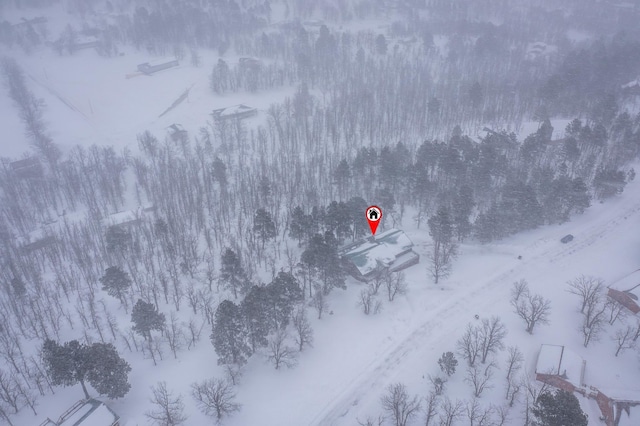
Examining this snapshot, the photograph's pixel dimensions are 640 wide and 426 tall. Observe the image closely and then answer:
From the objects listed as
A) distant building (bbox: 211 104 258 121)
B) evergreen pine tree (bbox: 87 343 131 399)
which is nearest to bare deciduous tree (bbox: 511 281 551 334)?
evergreen pine tree (bbox: 87 343 131 399)

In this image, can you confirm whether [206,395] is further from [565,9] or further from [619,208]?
[565,9]

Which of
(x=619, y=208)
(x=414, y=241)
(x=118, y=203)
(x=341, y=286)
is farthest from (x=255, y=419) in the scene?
(x=619, y=208)

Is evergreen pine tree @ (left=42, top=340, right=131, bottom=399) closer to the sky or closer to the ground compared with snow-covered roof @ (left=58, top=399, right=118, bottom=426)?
closer to the sky

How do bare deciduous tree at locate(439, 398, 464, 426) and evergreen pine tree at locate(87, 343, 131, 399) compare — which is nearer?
bare deciduous tree at locate(439, 398, 464, 426)

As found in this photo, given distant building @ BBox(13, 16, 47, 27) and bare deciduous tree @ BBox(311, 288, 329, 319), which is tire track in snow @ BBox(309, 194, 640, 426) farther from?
distant building @ BBox(13, 16, 47, 27)

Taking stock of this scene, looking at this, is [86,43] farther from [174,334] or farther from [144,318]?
[174,334]

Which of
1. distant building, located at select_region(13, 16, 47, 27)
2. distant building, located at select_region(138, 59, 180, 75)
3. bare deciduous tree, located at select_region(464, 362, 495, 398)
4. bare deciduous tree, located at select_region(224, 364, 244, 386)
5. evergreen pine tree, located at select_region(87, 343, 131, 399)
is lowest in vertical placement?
bare deciduous tree, located at select_region(464, 362, 495, 398)
